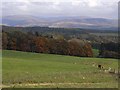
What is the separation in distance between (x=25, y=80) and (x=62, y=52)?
161 feet

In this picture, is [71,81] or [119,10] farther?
[71,81]

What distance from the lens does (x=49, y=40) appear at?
7825 centimetres

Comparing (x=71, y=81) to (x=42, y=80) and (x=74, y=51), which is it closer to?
(x=42, y=80)

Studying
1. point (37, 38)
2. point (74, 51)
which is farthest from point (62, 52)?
point (37, 38)

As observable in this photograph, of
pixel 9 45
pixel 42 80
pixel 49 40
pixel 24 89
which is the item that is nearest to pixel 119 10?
pixel 24 89

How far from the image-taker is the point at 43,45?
7281cm

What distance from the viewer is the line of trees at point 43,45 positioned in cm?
7100

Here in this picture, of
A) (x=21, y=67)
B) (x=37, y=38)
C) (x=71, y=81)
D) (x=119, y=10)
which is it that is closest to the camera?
(x=119, y=10)

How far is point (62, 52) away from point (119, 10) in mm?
54238

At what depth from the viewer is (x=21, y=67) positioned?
31781 mm

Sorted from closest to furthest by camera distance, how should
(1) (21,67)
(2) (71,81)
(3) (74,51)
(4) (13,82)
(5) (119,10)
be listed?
(5) (119,10) < (4) (13,82) < (2) (71,81) < (1) (21,67) < (3) (74,51)

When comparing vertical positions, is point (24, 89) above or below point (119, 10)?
below

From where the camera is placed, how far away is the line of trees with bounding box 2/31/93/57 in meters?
71.0

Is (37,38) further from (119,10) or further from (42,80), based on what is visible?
(119,10)
